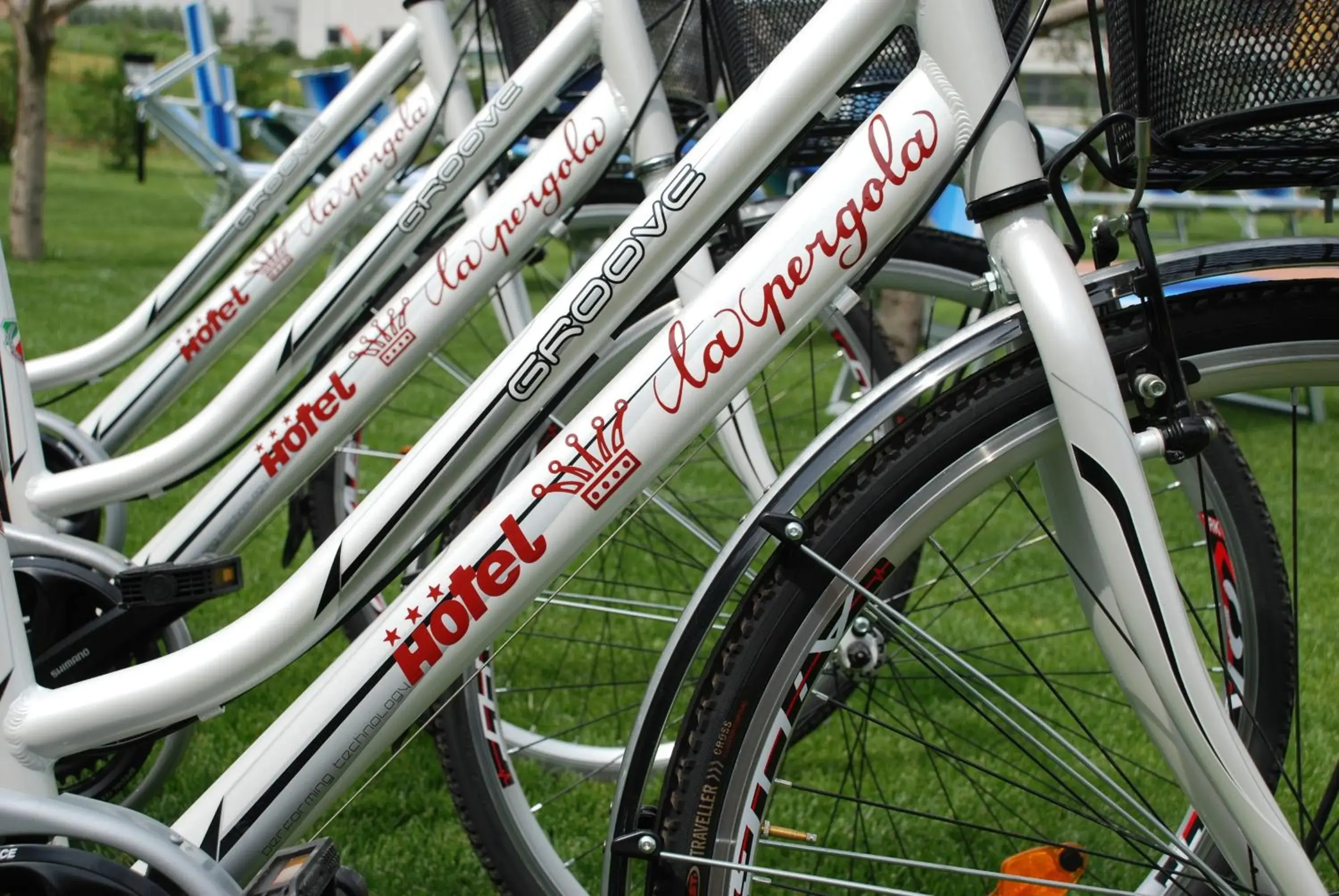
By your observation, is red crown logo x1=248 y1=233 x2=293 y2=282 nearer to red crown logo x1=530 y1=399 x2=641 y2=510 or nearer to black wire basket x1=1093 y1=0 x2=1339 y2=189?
red crown logo x1=530 y1=399 x2=641 y2=510

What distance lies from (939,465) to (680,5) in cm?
120

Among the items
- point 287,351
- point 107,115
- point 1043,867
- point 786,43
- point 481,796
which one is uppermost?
point 107,115

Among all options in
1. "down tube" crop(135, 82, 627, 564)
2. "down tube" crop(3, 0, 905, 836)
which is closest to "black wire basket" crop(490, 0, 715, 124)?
Result: "down tube" crop(135, 82, 627, 564)

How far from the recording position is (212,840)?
1.28m

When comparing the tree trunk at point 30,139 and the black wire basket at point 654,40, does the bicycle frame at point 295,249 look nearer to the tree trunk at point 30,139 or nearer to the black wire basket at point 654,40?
the black wire basket at point 654,40

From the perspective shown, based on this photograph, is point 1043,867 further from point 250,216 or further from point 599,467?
point 250,216

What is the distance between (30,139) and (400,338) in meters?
8.76

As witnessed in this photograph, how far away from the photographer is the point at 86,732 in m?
1.29

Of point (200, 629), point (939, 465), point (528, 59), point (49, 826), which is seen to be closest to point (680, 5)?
point (528, 59)

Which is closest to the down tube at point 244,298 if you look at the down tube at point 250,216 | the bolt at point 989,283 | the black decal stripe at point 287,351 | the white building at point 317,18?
the down tube at point 250,216

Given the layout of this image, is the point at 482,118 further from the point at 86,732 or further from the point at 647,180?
the point at 86,732

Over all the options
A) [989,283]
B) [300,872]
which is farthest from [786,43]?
[300,872]

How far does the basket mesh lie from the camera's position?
7.43 ft

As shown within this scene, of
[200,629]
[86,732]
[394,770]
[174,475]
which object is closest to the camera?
[86,732]
